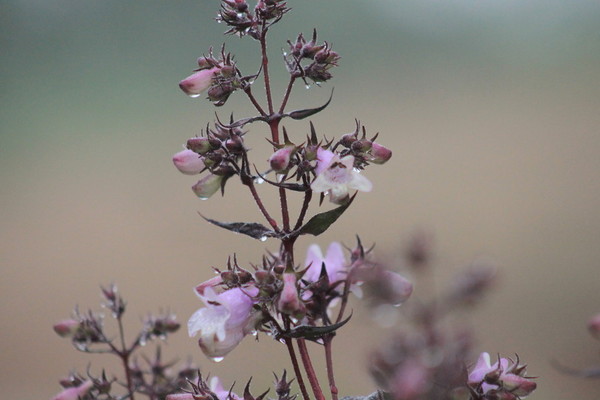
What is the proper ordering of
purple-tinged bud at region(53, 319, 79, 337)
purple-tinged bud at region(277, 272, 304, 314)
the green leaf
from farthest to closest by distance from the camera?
purple-tinged bud at region(53, 319, 79, 337) < the green leaf < purple-tinged bud at region(277, 272, 304, 314)

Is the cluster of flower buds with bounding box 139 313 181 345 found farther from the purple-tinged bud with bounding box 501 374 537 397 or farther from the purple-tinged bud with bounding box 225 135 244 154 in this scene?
the purple-tinged bud with bounding box 501 374 537 397

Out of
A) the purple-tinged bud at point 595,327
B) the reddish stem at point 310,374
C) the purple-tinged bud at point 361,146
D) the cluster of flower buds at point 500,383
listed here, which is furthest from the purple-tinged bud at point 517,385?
the purple-tinged bud at point 361,146

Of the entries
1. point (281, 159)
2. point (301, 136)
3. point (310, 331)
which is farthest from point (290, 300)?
point (301, 136)

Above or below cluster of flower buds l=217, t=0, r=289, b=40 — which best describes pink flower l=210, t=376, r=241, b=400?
below

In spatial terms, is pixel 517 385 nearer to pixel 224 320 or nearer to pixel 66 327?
pixel 224 320

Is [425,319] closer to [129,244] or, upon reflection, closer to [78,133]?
[129,244]

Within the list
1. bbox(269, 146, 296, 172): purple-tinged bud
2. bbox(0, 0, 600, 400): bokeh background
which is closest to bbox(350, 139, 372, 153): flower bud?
bbox(269, 146, 296, 172): purple-tinged bud
